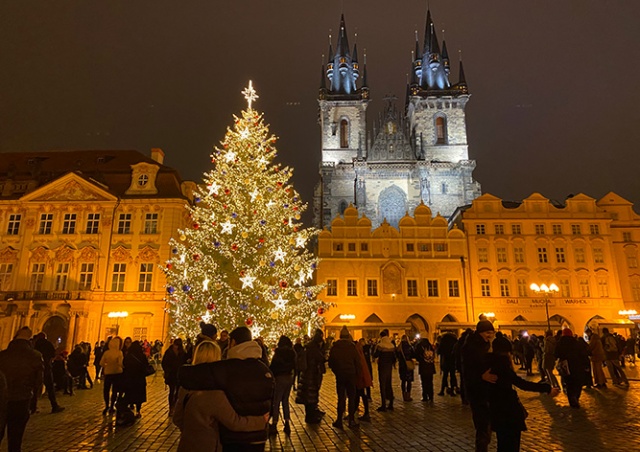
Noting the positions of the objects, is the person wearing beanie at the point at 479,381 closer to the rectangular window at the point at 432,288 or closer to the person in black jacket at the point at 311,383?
the person in black jacket at the point at 311,383

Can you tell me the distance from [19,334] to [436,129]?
57.8 m

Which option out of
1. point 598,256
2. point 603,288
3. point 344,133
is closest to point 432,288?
point 603,288

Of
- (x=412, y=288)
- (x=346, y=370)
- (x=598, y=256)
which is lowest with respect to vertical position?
(x=346, y=370)

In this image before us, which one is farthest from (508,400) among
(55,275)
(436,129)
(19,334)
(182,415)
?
(436,129)

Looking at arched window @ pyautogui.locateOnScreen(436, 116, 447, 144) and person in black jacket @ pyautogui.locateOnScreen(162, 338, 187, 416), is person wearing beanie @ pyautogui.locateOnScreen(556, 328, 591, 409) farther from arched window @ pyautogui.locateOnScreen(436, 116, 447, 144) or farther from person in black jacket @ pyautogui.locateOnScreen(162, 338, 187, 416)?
arched window @ pyautogui.locateOnScreen(436, 116, 447, 144)

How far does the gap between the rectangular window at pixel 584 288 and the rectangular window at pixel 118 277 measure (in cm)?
3151

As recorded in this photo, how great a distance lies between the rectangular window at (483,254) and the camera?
3700cm

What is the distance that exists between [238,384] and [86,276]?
29613mm

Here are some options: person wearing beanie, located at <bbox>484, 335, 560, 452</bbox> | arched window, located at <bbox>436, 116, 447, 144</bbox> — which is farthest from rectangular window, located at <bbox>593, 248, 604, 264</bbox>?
person wearing beanie, located at <bbox>484, 335, 560, 452</bbox>

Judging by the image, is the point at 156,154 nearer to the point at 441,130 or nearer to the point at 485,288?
the point at 485,288

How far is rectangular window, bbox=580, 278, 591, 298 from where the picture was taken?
3619 cm

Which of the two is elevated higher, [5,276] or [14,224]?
[14,224]

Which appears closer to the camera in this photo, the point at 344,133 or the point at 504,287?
the point at 504,287

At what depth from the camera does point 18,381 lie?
6059mm
